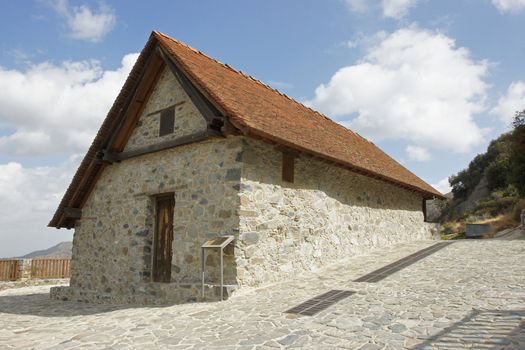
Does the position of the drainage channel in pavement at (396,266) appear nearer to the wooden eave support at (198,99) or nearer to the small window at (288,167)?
the small window at (288,167)

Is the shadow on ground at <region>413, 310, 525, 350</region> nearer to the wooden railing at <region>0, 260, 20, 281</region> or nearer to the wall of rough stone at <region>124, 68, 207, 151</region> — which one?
the wall of rough stone at <region>124, 68, 207, 151</region>

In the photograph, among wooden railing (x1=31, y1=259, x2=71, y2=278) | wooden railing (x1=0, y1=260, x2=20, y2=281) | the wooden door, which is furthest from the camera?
wooden railing (x1=31, y1=259, x2=71, y2=278)

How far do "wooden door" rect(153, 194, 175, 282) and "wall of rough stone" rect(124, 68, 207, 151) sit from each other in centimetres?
167

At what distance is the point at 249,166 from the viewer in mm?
8781

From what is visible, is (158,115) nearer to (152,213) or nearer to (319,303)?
(152,213)

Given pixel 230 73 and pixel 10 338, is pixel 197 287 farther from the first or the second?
pixel 230 73

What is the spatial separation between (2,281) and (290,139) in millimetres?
16034

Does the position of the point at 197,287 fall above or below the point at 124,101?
below

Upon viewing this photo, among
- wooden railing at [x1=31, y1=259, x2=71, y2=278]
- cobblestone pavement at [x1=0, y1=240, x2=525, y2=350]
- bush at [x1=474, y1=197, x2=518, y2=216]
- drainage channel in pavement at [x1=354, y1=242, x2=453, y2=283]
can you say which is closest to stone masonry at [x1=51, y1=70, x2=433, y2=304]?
cobblestone pavement at [x1=0, y1=240, x2=525, y2=350]

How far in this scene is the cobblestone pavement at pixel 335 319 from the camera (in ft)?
16.8

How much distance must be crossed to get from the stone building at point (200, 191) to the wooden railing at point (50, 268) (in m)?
7.94

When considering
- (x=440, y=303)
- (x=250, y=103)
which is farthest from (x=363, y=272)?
(x=250, y=103)

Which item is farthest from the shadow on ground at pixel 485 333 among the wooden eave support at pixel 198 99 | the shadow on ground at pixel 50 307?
the wooden eave support at pixel 198 99

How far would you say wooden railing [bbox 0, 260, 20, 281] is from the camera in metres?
18.5
